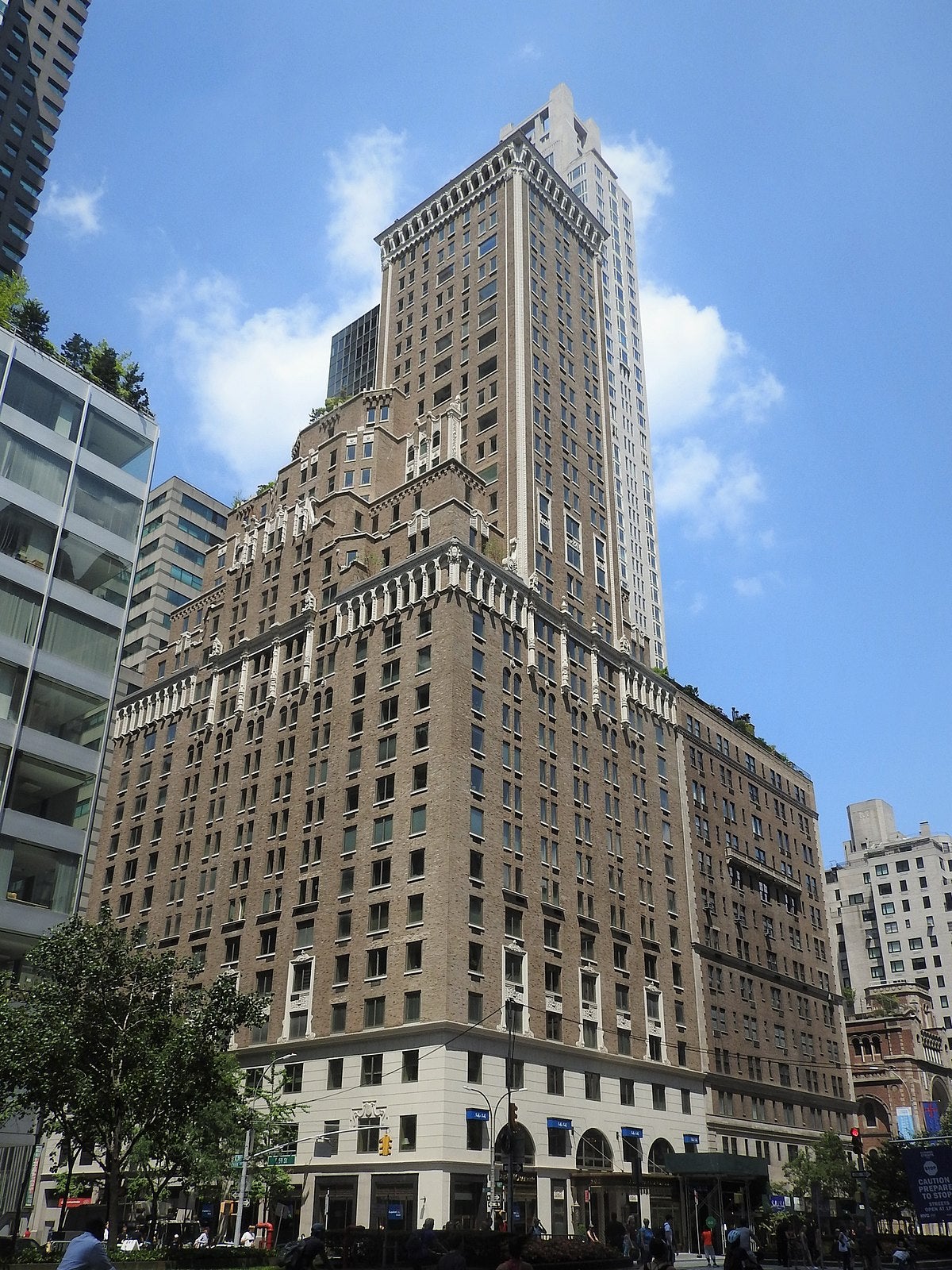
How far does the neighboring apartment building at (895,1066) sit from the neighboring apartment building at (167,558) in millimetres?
86106

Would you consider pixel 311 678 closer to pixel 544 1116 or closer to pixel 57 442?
pixel 544 1116

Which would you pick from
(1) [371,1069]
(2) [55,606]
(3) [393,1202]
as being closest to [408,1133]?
(3) [393,1202]

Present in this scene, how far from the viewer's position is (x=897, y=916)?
15625cm

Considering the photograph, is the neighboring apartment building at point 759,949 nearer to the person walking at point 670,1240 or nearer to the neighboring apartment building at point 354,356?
the person walking at point 670,1240

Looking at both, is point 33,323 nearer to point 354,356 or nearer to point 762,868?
point 762,868

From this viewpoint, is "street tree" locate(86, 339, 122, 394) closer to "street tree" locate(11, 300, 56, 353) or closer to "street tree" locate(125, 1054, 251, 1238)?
"street tree" locate(11, 300, 56, 353)

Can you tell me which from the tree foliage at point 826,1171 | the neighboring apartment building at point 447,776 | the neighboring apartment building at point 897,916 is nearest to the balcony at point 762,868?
the neighboring apartment building at point 447,776

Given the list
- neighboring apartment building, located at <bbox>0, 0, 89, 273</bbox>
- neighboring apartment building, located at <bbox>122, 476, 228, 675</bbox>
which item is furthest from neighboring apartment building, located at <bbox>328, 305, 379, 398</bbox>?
neighboring apartment building, located at <bbox>0, 0, 89, 273</bbox>

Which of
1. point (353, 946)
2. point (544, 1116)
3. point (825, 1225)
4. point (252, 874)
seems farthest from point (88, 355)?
point (825, 1225)

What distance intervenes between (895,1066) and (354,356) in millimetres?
100011

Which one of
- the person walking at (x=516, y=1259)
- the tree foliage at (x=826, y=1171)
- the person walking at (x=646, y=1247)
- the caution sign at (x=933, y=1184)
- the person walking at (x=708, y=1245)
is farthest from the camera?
the tree foliage at (x=826, y=1171)

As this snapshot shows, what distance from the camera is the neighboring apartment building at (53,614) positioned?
33.8 meters

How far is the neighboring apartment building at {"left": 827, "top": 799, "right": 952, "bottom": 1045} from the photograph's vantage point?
493 feet

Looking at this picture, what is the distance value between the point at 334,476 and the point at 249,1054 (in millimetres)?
43529
